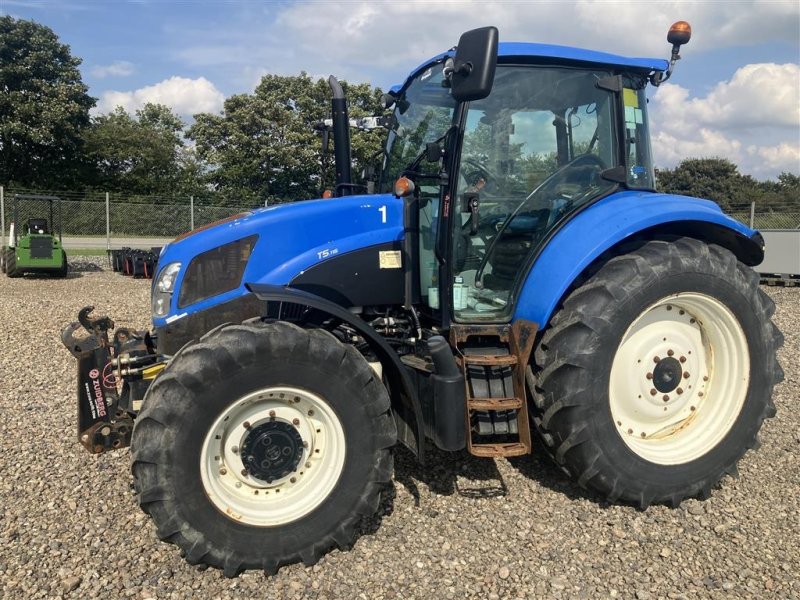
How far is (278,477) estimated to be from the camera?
10.0 ft

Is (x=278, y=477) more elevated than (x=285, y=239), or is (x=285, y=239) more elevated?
(x=285, y=239)

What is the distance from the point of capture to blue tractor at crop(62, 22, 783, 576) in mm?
3016

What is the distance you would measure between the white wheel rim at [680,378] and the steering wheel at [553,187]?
854mm

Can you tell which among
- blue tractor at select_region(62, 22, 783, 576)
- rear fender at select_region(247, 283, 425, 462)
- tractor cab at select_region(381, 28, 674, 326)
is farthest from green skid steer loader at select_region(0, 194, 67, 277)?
rear fender at select_region(247, 283, 425, 462)

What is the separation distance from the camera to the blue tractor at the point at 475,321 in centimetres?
302

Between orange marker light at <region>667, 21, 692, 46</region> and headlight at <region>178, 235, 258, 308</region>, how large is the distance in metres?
2.82

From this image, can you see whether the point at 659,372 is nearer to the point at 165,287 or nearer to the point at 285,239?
the point at 285,239

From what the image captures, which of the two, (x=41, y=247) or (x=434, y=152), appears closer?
(x=434, y=152)

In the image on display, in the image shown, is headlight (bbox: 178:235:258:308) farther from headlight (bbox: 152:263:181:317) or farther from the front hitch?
the front hitch

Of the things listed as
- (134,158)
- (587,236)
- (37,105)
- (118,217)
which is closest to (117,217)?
(118,217)

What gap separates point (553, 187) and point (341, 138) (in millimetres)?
1809

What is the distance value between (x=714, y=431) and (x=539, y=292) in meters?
1.36

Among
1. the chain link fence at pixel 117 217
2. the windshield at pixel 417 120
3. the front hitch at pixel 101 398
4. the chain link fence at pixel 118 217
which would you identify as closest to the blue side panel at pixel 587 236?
the windshield at pixel 417 120

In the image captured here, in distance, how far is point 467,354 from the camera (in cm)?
350
